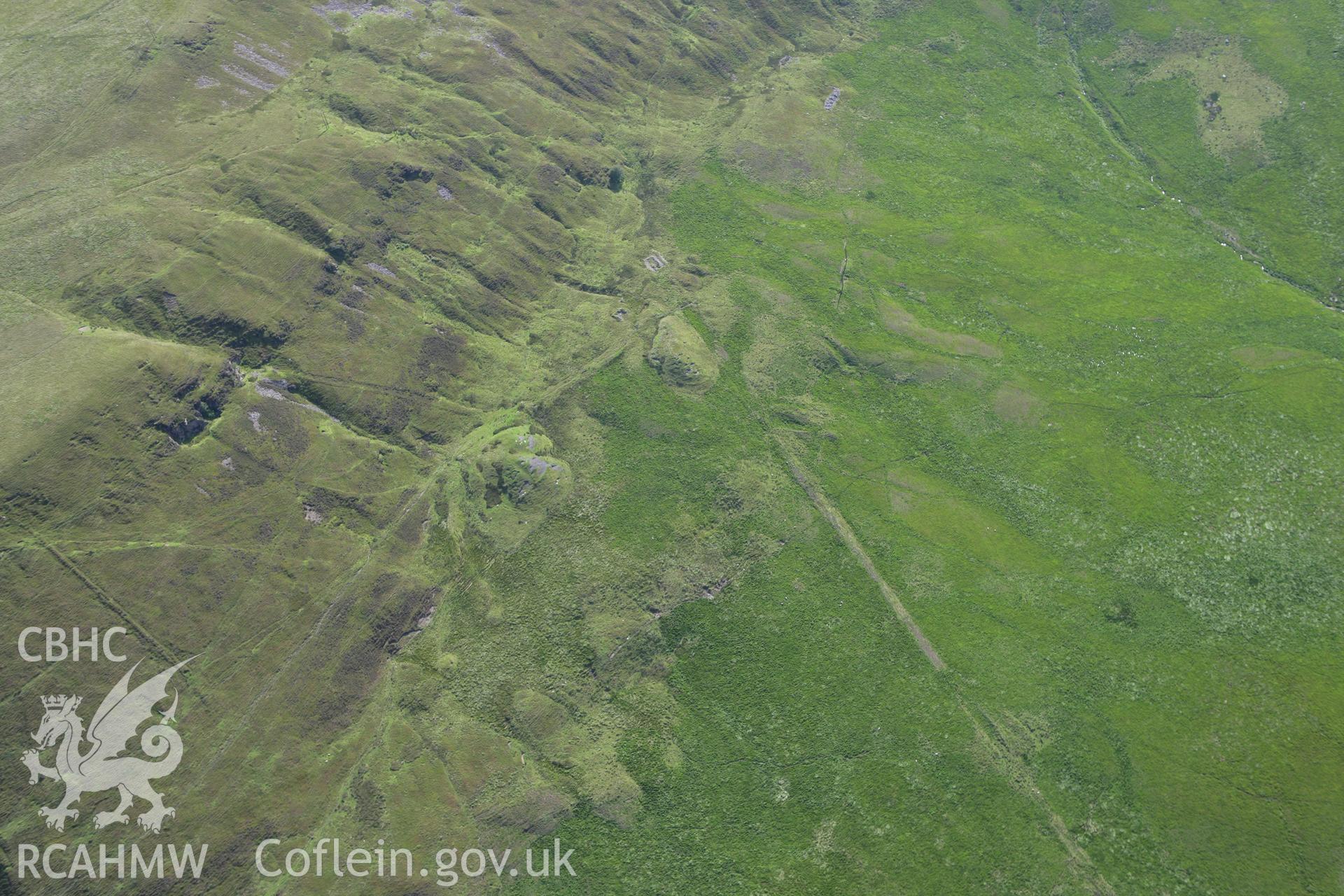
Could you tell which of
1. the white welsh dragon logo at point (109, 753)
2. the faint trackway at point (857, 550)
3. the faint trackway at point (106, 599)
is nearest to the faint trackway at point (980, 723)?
the faint trackway at point (857, 550)

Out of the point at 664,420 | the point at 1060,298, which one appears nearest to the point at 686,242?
the point at 664,420

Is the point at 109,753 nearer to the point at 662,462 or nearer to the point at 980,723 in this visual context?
the point at 662,462

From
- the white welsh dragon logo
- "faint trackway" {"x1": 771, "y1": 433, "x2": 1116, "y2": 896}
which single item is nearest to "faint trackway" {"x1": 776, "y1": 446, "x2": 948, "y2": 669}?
"faint trackway" {"x1": 771, "y1": 433, "x2": 1116, "y2": 896}

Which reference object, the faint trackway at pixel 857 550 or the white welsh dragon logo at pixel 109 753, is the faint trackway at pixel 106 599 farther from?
the faint trackway at pixel 857 550

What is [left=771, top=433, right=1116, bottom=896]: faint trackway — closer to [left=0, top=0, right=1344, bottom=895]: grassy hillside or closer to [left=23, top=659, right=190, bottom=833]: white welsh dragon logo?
[left=0, top=0, right=1344, bottom=895]: grassy hillside

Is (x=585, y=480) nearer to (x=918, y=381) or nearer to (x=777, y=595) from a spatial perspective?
(x=777, y=595)
